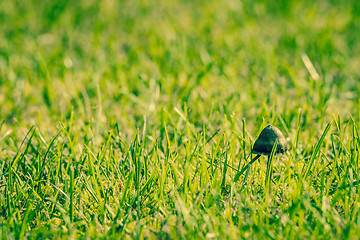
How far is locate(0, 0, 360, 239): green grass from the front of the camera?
6.43 ft

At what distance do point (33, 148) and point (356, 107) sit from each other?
7.02 feet

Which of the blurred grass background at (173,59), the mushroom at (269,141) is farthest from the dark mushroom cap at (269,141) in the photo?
the blurred grass background at (173,59)

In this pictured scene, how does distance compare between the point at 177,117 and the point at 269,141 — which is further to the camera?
the point at 177,117

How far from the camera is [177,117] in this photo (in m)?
2.89

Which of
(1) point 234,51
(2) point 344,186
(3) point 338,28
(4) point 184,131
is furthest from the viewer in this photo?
(3) point 338,28

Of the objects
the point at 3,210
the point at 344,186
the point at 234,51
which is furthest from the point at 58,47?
the point at 344,186

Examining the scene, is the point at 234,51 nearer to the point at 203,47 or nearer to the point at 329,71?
the point at 203,47

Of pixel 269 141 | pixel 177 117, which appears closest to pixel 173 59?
pixel 177 117

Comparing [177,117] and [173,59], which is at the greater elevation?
[173,59]

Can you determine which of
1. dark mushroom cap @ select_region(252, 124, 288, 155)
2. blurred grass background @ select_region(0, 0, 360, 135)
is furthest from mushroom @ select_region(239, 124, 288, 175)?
blurred grass background @ select_region(0, 0, 360, 135)

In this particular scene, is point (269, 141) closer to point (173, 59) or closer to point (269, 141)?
point (269, 141)

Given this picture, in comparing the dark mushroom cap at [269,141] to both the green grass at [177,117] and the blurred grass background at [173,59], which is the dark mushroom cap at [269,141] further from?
the blurred grass background at [173,59]

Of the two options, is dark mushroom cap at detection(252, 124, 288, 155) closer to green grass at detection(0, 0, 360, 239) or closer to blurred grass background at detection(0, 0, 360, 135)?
green grass at detection(0, 0, 360, 239)

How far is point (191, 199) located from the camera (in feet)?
6.70
